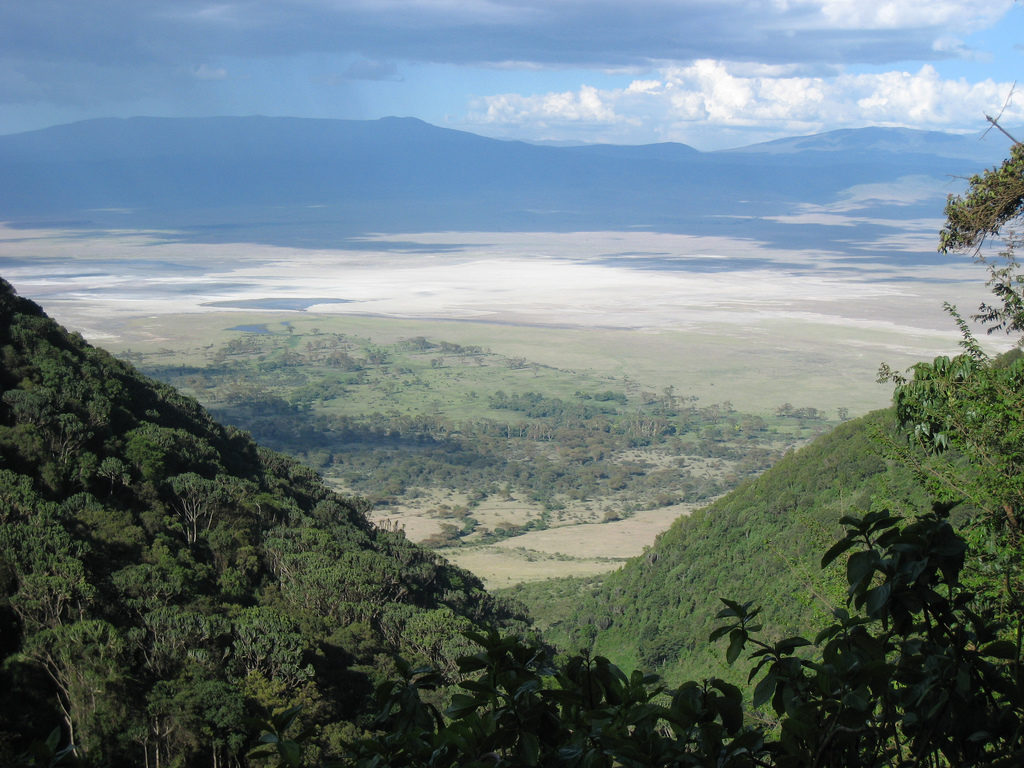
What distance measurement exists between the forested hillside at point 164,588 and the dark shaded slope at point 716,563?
141 inches

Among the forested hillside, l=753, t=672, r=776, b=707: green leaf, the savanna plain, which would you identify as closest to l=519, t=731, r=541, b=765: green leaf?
l=753, t=672, r=776, b=707: green leaf

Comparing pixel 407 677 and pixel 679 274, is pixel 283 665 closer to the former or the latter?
pixel 407 677

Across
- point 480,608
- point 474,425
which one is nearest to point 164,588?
point 480,608

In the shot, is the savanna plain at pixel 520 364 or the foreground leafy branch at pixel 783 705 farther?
the savanna plain at pixel 520 364

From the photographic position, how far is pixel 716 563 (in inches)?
1034

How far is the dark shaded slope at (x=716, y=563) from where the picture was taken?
2223 cm

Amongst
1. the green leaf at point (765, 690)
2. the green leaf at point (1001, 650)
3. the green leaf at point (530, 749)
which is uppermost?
the green leaf at point (1001, 650)

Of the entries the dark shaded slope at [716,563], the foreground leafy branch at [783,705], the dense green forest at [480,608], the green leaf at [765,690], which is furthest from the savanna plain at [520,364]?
the green leaf at [765,690]

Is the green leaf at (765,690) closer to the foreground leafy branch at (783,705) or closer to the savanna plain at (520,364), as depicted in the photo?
the foreground leafy branch at (783,705)

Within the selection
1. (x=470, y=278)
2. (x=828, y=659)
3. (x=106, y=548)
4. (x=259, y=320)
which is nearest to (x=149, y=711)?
(x=106, y=548)

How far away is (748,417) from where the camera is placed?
228 feet

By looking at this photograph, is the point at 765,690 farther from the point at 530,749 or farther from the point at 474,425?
the point at 474,425

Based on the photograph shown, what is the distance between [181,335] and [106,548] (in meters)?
80.7

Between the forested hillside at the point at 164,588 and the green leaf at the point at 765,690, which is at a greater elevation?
the green leaf at the point at 765,690
